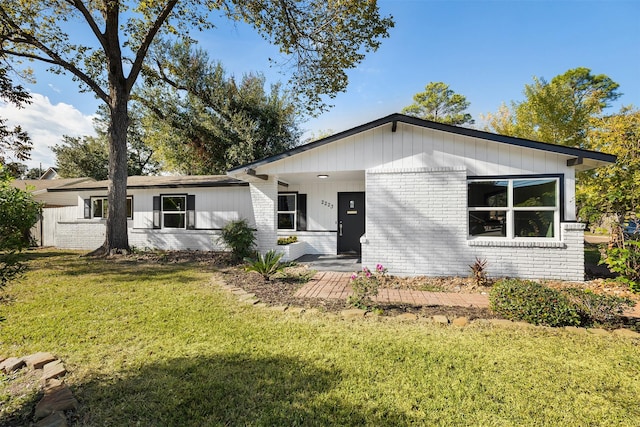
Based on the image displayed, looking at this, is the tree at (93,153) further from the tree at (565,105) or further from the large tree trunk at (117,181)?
the tree at (565,105)

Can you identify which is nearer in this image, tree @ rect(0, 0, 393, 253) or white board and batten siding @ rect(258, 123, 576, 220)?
white board and batten siding @ rect(258, 123, 576, 220)

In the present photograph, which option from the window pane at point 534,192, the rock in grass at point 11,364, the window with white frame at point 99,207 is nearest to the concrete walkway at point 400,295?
the window pane at point 534,192

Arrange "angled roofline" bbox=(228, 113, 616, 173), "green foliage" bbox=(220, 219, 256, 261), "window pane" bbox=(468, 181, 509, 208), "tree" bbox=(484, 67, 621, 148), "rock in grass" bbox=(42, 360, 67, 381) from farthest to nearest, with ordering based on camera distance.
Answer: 1. "tree" bbox=(484, 67, 621, 148)
2. "green foliage" bbox=(220, 219, 256, 261)
3. "window pane" bbox=(468, 181, 509, 208)
4. "angled roofline" bbox=(228, 113, 616, 173)
5. "rock in grass" bbox=(42, 360, 67, 381)

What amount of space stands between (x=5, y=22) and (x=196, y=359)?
1432 centimetres

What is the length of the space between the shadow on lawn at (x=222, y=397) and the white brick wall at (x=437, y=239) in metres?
4.70

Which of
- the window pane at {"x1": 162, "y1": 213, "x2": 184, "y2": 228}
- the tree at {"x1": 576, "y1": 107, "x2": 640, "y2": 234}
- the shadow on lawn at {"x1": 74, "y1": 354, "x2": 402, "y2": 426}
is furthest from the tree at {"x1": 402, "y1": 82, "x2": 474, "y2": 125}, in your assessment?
the shadow on lawn at {"x1": 74, "y1": 354, "x2": 402, "y2": 426}

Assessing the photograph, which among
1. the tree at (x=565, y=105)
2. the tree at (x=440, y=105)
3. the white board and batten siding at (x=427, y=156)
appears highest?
the tree at (x=440, y=105)

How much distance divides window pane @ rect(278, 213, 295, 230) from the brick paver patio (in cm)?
477

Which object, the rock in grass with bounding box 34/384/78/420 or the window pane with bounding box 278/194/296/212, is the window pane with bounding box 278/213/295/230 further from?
the rock in grass with bounding box 34/384/78/420

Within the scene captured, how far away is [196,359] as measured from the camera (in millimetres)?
3086

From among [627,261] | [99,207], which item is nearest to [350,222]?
[627,261]

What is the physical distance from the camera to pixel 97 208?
13.6 meters

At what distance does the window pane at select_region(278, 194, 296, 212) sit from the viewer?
11.0m

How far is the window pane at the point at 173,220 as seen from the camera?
39.8 feet
